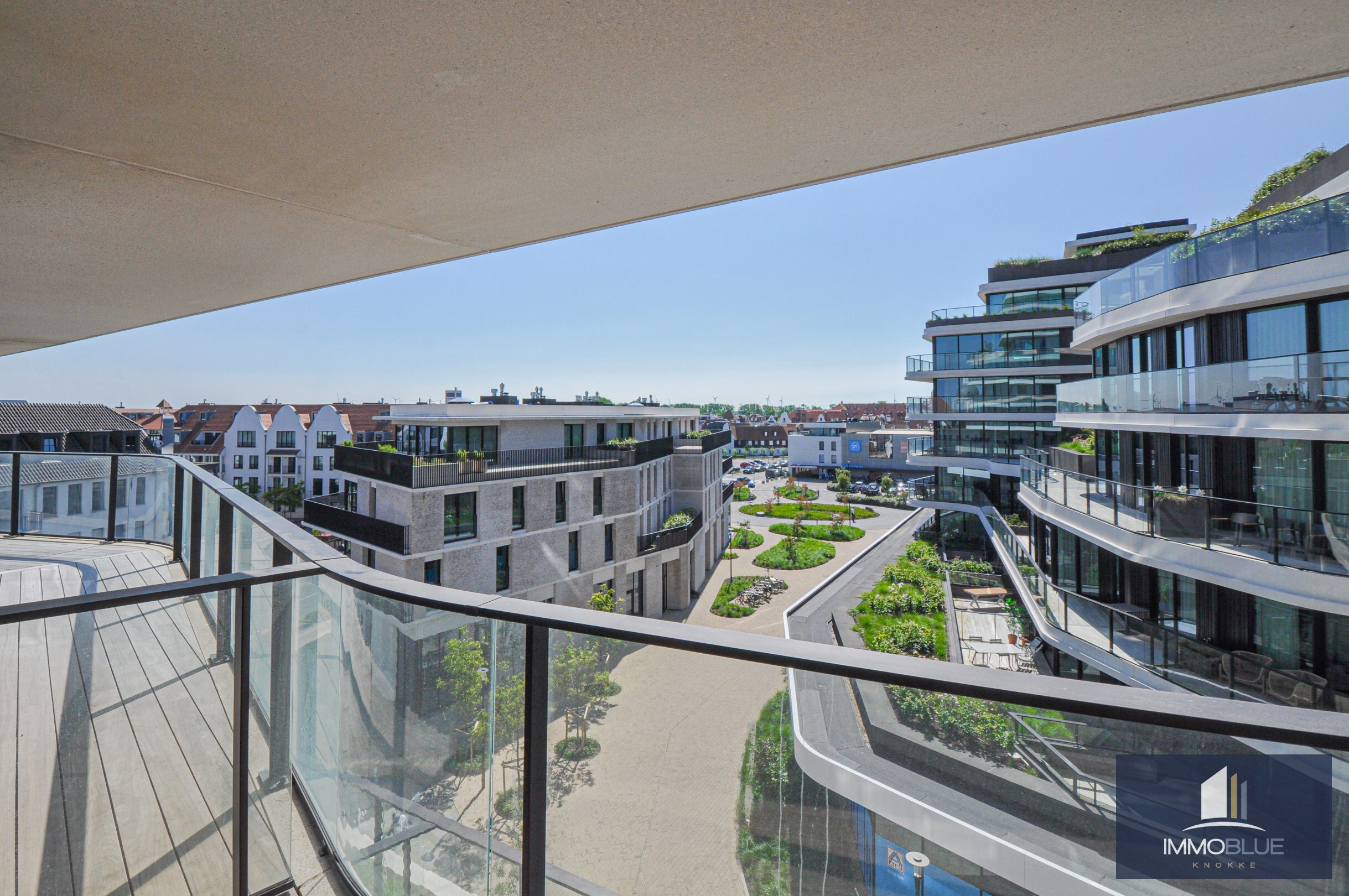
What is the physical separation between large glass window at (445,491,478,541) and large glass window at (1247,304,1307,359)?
46.2 ft

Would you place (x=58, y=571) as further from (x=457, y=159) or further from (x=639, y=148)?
(x=639, y=148)

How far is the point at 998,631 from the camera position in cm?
1290

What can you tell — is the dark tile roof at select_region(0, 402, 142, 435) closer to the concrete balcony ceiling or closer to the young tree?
the concrete balcony ceiling

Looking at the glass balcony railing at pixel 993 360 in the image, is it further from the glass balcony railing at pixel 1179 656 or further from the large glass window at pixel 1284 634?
the large glass window at pixel 1284 634

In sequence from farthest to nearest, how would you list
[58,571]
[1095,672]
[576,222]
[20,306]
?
[1095,672], [58,571], [20,306], [576,222]

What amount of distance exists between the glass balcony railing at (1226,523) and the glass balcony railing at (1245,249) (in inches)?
117

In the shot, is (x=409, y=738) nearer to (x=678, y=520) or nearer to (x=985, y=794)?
(x=985, y=794)

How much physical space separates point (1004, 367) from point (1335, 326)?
1373cm

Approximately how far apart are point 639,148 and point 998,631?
46.6 ft

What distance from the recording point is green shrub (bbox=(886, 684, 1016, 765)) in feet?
2.58

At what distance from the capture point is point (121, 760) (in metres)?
1.48

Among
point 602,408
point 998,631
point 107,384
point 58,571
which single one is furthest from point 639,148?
point 107,384

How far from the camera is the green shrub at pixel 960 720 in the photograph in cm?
79

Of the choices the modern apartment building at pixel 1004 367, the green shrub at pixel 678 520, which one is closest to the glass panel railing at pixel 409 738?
the green shrub at pixel 678 520
